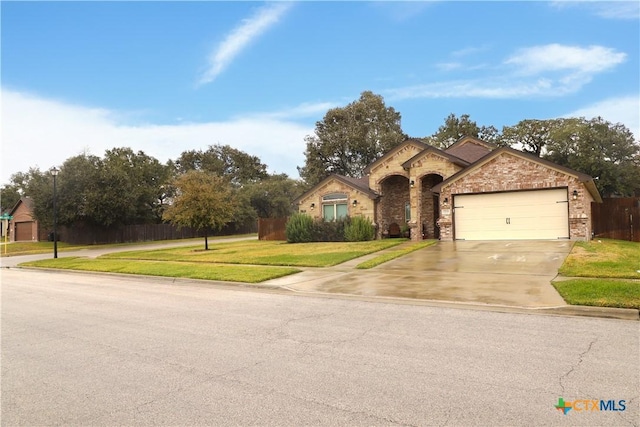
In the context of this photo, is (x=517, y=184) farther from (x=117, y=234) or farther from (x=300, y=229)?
(x=117, y=234)

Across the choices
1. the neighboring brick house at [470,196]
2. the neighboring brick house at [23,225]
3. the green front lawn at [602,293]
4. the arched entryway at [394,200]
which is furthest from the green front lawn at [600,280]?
the neighboring brick house at [23,225]

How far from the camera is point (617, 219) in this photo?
2400cm

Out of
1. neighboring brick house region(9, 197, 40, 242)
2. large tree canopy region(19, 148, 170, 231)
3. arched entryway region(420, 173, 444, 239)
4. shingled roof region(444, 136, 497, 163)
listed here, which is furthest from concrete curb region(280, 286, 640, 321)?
neighboring brick house region(9, 197, 40, 242)

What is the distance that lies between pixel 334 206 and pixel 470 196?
10097mm

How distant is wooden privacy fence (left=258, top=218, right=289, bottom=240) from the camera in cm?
3475

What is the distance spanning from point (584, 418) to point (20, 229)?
62963 mm

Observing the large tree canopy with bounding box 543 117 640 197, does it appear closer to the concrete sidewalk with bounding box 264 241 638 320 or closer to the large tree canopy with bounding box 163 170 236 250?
the concrete sidewalk with bounding box 264 241 638 320

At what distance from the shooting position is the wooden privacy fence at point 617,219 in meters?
23.4

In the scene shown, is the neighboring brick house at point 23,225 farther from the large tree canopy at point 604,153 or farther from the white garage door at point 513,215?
the large tree canopy at point 604,153

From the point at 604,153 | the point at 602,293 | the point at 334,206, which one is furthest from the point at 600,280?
the point at 604,153

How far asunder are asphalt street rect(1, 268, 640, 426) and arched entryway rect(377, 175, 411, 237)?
2203 centimetres

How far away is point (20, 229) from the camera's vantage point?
52500 mm

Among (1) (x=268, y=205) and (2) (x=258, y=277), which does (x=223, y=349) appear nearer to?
(2) (x=258, y=277)

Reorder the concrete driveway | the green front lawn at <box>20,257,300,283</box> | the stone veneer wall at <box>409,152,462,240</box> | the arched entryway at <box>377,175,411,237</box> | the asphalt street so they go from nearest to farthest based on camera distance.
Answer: the asphalt street → the concrete driveway → the green front lawn at <box>20,257,300,283</box> → the stone veneer wall at <box>409,152,462,240</box> → the arched entryway at <box>377,175,411,237</box>
